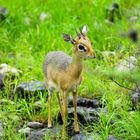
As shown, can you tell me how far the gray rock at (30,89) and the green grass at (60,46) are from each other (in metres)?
0.11

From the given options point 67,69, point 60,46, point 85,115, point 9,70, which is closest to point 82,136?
point 85,115

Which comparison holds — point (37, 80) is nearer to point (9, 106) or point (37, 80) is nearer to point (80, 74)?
point (9, 106)

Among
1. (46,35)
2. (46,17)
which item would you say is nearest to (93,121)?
(46,35)

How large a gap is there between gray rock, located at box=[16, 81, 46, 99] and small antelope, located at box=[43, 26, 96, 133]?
71 cm

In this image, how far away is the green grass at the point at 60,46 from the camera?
6293 millimetres

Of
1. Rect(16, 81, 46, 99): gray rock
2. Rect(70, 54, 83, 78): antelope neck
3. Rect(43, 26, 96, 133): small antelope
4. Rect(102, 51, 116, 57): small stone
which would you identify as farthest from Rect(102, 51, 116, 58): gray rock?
Rect(70, 54, 83, 78): antelope neck

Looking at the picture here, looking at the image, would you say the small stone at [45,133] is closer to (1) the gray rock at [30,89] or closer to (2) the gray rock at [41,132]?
(2) the gray rock at [41,132]

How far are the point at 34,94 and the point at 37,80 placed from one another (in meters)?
0.35

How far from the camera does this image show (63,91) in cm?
611

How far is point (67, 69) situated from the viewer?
239 inches

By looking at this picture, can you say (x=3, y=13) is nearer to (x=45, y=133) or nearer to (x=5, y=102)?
(x=5, y=102)

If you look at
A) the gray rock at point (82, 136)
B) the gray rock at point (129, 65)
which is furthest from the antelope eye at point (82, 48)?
the gray rock at point (82, 136)

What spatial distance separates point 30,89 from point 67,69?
1.29 m

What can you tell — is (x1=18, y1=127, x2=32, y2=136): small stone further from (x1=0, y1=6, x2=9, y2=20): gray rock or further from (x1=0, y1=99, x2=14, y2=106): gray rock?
(x1=0, y1=6, x2=9, y2=20): gray rock
